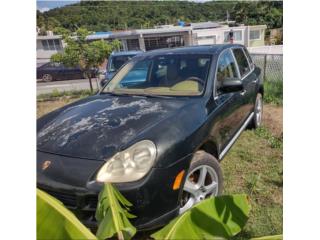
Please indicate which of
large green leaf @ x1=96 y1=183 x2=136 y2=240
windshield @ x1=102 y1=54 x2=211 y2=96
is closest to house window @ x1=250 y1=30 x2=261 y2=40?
windshield @ x1=102 y1=54 x2=211 y2=96

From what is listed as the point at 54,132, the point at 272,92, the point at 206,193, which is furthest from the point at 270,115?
the point at 54,132

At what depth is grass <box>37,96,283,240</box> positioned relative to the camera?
8.93 ft

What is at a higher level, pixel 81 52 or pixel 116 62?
pixel 81 52

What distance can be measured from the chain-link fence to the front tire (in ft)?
21.3

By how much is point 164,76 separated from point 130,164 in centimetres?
172

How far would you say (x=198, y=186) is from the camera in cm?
262

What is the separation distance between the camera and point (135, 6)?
522 centimetres

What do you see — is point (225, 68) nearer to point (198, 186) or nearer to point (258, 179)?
point (258, 179)

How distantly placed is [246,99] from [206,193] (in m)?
1.99

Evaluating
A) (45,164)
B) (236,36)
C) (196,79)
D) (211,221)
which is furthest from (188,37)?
(211,221)

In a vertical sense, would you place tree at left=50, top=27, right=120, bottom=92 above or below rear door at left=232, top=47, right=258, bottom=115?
above

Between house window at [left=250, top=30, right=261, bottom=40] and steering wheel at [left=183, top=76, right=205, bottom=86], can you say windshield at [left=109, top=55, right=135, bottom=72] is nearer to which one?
steering wheel at [left=183, top=76, right=205, bottom=86]
